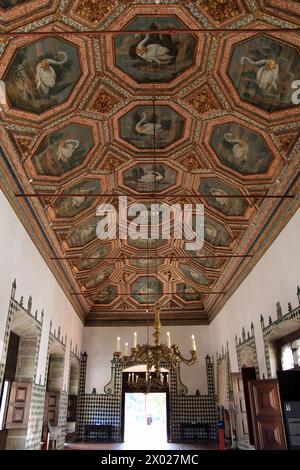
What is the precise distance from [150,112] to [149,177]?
2010 mm

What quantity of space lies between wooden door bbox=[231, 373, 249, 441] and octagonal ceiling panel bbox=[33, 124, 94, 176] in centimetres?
830

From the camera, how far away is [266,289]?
9.11 meters

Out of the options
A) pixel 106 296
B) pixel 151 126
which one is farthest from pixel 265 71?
pixel 106 296

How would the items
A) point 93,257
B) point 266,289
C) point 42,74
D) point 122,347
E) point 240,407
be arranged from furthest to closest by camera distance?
1. point 122,347
2. point 93,257
3. point 240,407
4. point 266,289
5. point 42,74

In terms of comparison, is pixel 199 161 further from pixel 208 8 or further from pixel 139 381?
pixel 139 381

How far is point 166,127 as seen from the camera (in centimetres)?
741

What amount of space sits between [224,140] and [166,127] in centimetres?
115

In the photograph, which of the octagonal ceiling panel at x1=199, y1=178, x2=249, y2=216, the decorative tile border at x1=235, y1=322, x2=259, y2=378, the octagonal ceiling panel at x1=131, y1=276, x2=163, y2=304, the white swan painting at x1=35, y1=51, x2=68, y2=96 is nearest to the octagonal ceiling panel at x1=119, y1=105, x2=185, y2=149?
the octagonal ceiling panel at x1=199, y1=178, x2=249, y2=216

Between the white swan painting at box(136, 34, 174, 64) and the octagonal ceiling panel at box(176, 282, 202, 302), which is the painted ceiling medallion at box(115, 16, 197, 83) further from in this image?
the octagonal ceiling panel at box(176, 282, 202, 302)

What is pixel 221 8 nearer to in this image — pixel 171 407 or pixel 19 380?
pixel 19 380

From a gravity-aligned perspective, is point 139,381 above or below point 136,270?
below

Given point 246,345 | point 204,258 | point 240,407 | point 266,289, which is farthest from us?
point 204,258

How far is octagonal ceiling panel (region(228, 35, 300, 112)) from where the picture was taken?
546cm

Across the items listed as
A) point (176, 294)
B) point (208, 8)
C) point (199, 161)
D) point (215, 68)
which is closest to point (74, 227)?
point (199, 161)
